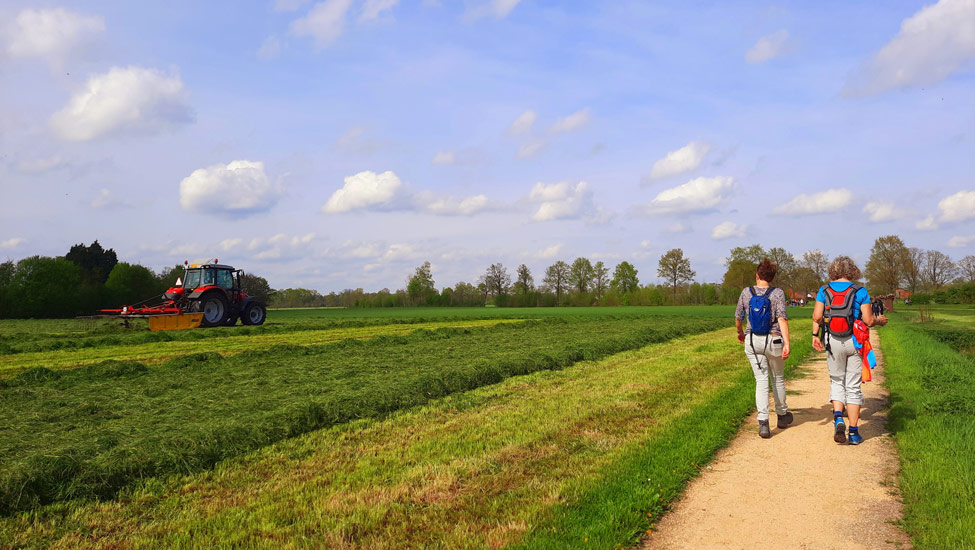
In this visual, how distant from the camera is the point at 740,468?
6.16 metres

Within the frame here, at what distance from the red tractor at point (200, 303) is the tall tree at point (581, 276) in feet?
296

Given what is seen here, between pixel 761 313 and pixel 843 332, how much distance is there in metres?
0.96

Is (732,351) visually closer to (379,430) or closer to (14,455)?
(379,430)

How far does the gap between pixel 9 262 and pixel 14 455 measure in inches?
2911

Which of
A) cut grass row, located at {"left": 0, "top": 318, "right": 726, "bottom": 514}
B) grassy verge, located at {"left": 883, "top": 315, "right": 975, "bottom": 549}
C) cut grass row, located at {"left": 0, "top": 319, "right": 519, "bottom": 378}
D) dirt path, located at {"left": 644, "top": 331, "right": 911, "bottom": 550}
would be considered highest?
cut grass row, located at {"left": 0, "top": 319, "right": 519, "bottom": 378}

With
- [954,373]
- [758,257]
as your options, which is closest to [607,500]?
[954,373]

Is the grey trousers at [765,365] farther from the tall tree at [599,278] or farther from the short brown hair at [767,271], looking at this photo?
the tall tree at [599,278]

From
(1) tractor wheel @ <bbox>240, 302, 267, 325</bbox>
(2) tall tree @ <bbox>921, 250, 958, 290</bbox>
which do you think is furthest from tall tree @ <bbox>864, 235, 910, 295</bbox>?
(1) tractor wheel @ <bbox>240, 302, 267, 325</bbox>

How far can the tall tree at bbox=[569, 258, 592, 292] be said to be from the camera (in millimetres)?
114000

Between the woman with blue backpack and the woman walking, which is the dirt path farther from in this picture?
the woman with blue backpack

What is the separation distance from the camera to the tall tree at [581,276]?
11400 centimetres

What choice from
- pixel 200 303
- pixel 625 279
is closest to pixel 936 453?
pixel 200 303

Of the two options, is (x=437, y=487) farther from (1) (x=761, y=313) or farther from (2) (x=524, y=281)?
(2) (x=524, y=281)

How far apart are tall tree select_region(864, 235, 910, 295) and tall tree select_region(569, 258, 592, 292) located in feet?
155
